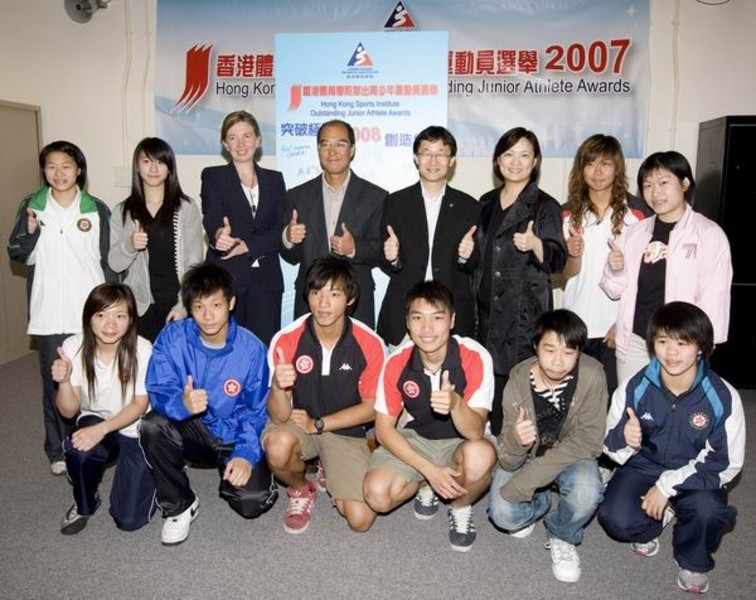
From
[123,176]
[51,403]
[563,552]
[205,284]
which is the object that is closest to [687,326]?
[563,552]

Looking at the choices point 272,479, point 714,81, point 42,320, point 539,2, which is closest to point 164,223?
point 42,320

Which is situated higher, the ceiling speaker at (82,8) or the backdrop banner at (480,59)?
the ceiling speaker at (82,8)

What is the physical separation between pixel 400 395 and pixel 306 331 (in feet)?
1.47

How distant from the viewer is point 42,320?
279 cm

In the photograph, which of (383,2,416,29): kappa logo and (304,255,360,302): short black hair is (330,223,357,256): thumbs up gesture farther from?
(383,2,416,29): kappa logo

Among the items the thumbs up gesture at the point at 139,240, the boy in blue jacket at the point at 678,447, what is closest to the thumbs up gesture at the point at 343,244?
the thumbs up gesture at the point at 139,240

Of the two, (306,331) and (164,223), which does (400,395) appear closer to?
(306,331)

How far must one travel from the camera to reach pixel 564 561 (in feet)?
6.95

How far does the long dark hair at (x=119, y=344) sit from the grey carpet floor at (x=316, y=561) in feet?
1.86

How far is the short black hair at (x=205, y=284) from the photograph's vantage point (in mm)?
2359

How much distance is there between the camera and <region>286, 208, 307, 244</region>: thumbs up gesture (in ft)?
9.04

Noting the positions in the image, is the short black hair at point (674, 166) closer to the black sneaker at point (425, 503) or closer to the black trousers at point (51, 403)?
the black sneaker at point (425, 503)

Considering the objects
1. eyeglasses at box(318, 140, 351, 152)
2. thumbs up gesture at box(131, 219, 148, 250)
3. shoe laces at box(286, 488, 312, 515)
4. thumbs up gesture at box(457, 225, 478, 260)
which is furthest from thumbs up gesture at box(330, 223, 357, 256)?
shoe laces at box(286, 488, 312, 515)

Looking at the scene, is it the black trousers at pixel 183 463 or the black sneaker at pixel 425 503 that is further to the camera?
the black sneaker at pixel 425 503
